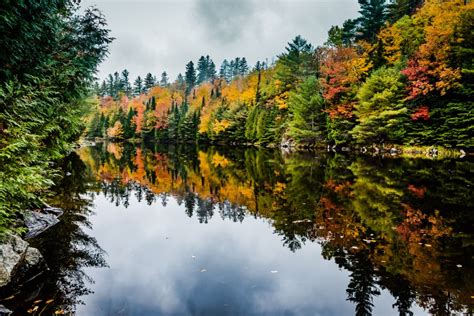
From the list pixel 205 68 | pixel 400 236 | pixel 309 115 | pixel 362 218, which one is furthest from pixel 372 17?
pixel 205 68

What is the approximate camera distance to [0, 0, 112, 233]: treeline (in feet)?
16.5

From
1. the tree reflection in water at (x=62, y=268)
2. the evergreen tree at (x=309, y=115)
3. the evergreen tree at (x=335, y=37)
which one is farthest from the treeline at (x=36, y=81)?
the evergreen tree at (x=335, y=37)

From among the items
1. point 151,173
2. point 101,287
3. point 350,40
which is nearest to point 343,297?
point 101,287

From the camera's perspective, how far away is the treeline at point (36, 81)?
504cm

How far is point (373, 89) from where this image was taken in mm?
29156

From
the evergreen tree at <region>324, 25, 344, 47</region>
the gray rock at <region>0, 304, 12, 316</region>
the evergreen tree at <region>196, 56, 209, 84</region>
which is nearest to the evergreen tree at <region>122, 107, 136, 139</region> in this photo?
the evergreen tree at <region>324, 25, 344, 47</region>

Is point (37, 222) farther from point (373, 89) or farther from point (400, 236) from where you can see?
point (373, 89)

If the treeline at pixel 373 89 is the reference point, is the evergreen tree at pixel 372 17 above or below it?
above

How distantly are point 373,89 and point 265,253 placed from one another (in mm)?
27078

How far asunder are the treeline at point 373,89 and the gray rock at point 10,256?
2803 cm

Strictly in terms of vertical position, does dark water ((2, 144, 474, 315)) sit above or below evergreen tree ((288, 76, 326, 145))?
below

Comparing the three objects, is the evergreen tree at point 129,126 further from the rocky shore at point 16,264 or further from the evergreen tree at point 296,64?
the rocky shore at point 16,264

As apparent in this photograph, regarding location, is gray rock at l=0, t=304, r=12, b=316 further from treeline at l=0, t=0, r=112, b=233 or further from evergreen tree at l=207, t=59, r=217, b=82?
evergreen tree at l=207, t=59, r=217, b=82

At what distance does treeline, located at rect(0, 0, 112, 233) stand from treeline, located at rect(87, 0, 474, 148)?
2527 centimetres
